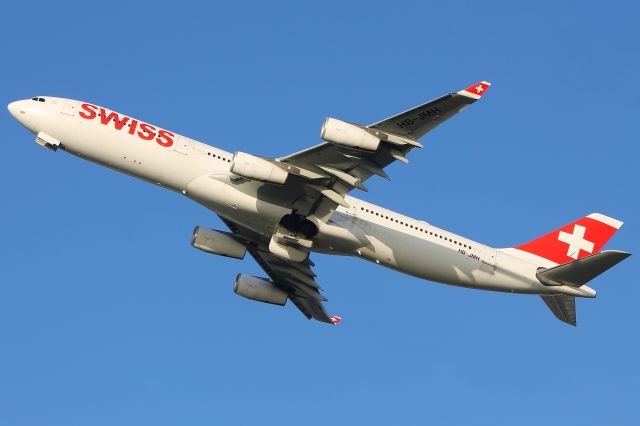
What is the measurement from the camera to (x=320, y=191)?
4834 cm

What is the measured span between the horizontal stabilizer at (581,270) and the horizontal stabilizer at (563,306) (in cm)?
156

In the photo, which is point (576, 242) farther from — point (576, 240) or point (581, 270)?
point (581, 270)

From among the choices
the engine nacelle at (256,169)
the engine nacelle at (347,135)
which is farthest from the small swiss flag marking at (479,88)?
the engine nacelle at (256,169)

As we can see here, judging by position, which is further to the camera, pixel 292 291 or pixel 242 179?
pixel 292 291

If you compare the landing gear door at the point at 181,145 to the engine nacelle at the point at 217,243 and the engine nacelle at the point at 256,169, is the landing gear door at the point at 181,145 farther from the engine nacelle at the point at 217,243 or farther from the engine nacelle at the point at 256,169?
the engine nacelle at the point at 217,243

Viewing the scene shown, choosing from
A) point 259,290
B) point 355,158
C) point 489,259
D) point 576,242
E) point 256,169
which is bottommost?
point 259,290

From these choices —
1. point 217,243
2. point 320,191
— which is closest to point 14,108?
point 217,243

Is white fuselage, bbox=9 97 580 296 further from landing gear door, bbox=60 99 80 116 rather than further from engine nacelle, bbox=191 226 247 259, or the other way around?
engine nacelle, bbox=191 226 247 259

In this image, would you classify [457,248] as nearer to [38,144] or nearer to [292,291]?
[292,291]

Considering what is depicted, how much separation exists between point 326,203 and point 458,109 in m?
9.08

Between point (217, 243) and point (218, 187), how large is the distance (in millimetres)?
6708

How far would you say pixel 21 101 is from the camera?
5000cm

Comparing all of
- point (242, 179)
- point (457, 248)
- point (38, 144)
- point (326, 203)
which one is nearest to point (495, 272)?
point (457, 248)

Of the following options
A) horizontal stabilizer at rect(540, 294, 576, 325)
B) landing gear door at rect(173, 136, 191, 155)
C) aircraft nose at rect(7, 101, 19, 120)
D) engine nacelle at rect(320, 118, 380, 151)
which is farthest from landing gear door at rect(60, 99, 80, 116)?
horizontal stabilizer at rect(540, 294, 576, 325)
